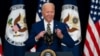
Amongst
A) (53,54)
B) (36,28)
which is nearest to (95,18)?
(36,28)

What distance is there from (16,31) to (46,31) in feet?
5.12

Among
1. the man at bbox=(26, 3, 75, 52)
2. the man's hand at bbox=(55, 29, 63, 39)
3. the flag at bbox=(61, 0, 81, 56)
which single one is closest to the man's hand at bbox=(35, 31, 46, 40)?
the man at bbox=(26, 3, 75, 52)

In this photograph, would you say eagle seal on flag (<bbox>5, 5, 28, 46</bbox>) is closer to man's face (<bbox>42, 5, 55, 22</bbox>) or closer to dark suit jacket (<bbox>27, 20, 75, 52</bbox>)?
dark suit jacket (<bbox>27, 20, 75, 52</bbox>)

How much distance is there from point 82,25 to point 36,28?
1.54 meters

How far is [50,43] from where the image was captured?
297 cm

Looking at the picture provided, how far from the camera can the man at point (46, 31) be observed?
2.98 meters

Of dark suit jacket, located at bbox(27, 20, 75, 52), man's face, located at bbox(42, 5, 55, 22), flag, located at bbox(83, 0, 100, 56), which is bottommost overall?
flag, located at bbox(83, 0, 100, 56)

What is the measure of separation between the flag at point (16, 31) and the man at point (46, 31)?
4.40ft

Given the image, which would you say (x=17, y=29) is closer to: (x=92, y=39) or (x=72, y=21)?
(x=72, y=21)

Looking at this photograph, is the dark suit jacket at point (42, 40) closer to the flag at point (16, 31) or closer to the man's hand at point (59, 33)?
the man's hand at point (59, 33)

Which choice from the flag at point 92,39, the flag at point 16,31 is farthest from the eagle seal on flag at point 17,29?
the flag at point 92,39

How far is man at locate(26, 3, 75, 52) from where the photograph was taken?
2979mm

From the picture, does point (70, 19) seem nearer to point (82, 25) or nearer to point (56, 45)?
point (82, 25)

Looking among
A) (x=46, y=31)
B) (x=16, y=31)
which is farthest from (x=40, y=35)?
(x=16, y=31)
